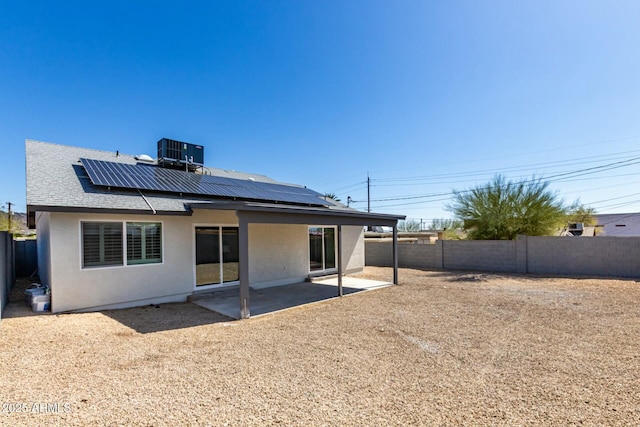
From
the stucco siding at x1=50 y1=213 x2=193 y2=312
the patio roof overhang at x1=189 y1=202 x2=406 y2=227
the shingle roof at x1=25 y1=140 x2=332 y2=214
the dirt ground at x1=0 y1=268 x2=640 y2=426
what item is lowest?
the dirt ground at x1=0 y1=268 x2=640 y2=426

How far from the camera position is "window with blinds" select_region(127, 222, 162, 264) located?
300 inches

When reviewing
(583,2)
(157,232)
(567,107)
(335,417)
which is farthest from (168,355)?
(567,107)

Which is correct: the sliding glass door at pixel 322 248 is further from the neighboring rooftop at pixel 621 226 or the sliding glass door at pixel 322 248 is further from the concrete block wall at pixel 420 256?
the neighboring rooftop at pixel 621 226

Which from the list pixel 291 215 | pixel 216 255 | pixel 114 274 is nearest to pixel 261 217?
pixel 291 215

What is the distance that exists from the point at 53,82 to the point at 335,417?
14.2 metres

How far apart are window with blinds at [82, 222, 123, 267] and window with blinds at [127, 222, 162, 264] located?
0.23 metres

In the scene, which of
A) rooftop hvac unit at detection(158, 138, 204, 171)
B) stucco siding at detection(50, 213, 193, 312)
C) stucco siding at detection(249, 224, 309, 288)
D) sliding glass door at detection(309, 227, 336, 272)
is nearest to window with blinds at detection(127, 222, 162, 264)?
stucco siding at detection(50, 213, 193, 312)

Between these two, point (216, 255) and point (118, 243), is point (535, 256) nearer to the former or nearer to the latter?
point (216, 255)

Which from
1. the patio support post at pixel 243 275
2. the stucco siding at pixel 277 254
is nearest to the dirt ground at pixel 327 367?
the patio support post at pixel 243 275

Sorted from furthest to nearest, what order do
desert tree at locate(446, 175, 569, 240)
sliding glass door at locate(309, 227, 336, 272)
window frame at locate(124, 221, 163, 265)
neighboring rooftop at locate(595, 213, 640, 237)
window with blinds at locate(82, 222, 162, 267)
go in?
neighboring rooftop at locate(595, 213, 640, 237) → desert tree at locate(446, 175, 569, 240) → sliding glass door at locate(309, 227, 336, 272) → window frame at locate(124, 221, 163, 265) → window with blinds at locate(82, 222, 162, 267)

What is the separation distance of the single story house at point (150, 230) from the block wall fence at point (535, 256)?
6011 mm

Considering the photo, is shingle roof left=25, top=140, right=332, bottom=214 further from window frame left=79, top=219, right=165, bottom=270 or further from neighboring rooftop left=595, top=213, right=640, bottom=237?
neighboring rooftop left=595, top=213, right=640, bottom=237

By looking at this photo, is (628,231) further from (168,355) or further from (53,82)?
(53,82)

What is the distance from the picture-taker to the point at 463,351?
4.79 metres
